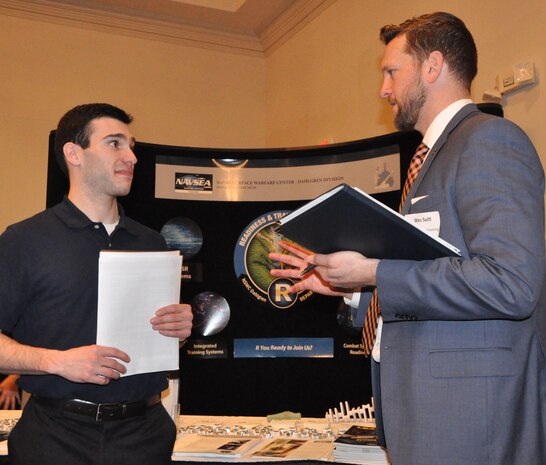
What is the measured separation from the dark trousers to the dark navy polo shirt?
0.24 ft

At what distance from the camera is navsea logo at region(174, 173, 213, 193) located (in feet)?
13.1

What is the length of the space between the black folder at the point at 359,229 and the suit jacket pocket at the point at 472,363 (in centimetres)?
24

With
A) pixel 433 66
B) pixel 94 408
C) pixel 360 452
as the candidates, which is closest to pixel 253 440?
pixel 360 452

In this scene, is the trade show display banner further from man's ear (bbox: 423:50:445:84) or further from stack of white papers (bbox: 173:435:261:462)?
man's ear (bbox: 423:50:445:84)

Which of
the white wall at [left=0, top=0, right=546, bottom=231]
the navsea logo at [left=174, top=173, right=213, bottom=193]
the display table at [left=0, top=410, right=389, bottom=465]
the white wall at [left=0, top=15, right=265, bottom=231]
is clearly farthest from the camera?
the white wall at [left=0, top=15, right=265, bottom=231]

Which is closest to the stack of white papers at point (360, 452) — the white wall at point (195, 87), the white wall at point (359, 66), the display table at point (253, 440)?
the display table at point (253, 440)

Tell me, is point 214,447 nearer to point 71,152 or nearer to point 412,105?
point 71,152

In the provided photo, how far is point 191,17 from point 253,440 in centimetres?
476

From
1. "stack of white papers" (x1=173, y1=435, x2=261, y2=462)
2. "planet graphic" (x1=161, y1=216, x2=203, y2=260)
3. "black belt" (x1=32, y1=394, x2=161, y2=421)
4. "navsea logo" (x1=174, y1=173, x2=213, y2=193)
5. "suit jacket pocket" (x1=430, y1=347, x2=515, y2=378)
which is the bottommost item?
"stack of white papers" (x1=173, y1=435, x2=261, y2=462)

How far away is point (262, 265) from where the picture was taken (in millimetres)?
3922

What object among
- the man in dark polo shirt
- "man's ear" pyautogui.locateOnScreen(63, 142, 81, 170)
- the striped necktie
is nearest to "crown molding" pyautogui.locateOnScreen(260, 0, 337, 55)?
"man's ear" pyautogui.locateOnScreen(63, 142, 81, 170)

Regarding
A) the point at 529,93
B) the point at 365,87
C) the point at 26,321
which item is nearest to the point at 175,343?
the point at 26,321

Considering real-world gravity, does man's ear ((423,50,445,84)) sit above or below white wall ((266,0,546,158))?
below

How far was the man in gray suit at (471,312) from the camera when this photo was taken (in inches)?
57.5
